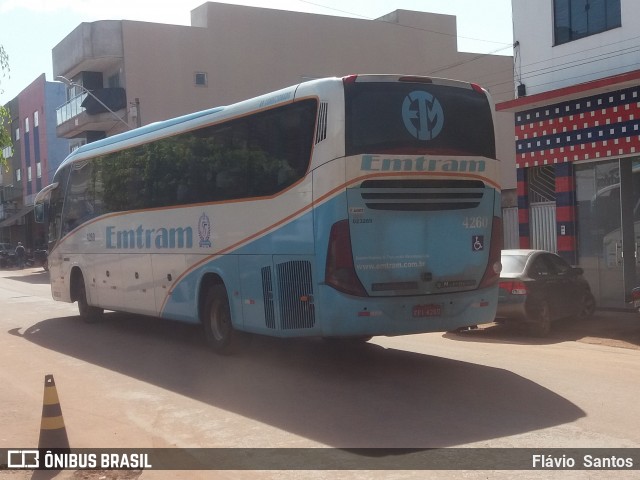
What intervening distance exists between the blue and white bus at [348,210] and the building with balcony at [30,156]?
47519 millimetres

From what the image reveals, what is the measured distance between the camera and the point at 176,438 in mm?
7375

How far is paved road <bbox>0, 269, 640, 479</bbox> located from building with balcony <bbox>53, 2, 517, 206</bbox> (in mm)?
25922

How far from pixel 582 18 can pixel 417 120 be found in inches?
362

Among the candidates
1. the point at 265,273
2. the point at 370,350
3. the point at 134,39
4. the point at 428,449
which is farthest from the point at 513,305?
the point at 134,39

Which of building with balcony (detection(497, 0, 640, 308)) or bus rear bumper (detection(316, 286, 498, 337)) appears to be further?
building with balcony (detection(497, 0, 640, 308))

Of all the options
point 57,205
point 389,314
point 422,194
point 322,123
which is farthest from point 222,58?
point 389,314

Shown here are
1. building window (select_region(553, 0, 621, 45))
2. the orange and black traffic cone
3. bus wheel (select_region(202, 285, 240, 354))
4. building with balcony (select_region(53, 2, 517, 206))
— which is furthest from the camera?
building with balcony (select_region(53, 2, 517, 206))

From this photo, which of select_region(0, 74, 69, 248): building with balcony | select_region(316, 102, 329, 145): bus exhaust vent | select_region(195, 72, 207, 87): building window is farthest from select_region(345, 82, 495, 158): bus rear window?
select_region(0, 74, 69, 248): building with balcony

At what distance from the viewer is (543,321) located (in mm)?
13328

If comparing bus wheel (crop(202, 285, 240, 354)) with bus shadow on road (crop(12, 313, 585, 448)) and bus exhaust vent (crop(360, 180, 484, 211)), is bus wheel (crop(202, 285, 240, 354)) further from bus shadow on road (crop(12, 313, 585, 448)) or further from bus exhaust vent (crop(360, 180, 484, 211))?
bus exhaust vent (crop(360, 180, 484, 211))

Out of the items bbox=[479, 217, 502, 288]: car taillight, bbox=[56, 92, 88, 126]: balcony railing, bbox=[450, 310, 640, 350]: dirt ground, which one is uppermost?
bbox=[56, 92, 88, 126]: balcony railing

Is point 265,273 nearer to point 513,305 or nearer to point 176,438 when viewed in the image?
point 176,438

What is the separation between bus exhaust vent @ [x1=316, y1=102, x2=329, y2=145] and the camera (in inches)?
367

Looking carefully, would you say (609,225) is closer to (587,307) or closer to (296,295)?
(587,307)
